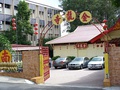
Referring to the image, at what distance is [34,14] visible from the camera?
2032 inches

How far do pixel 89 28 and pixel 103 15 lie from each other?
A: 39.2 ft

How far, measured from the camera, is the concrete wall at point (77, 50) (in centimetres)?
3634

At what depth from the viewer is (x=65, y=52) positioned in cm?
3906

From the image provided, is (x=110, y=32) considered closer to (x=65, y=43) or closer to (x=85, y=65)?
(x=85, y=65)

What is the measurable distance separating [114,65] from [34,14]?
37135mm

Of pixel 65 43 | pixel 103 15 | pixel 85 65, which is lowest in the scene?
pixel 85 65

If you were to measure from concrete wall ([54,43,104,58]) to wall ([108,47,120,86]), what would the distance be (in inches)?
779

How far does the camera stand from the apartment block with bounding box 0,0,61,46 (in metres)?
44.8

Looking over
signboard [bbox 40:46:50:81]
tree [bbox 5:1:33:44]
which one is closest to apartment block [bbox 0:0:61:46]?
tree [bbox 5:1:33:44]

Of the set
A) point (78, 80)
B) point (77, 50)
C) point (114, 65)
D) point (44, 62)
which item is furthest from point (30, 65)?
point (77, 50)

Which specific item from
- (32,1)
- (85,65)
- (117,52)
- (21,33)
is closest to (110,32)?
(117,52)

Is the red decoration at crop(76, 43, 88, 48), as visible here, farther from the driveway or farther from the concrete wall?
the driveway

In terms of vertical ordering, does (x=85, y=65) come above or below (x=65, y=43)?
below

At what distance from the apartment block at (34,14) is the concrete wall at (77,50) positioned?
455 cm
